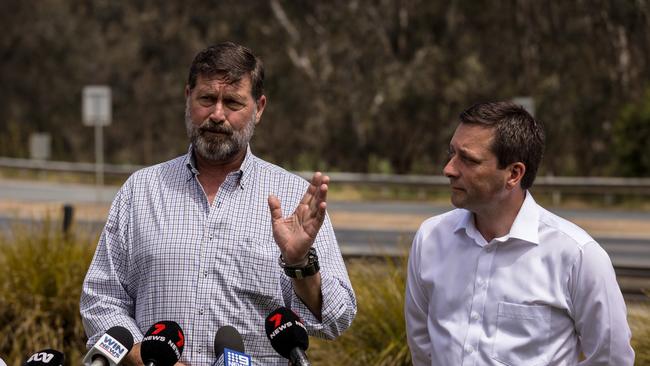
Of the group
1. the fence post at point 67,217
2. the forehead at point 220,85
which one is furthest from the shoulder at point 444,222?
the fence post at point 67,217

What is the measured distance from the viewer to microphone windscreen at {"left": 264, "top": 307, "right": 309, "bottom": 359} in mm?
2957

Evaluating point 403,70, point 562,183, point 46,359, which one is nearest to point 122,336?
point 46,359

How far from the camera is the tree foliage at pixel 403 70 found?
92.0 feet

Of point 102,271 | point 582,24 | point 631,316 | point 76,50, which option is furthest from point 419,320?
point 76,50

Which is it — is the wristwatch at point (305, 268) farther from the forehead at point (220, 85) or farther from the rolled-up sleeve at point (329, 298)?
the forehead at point (220, 85)

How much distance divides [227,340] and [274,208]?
0.41m

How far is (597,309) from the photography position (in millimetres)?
3172

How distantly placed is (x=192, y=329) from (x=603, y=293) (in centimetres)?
122

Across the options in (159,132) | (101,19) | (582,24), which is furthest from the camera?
(101,19)

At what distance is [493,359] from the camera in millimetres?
3182

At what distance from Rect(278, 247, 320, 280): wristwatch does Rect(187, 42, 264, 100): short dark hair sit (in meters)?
0.56

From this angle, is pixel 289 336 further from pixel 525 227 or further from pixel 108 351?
pixel 525 227

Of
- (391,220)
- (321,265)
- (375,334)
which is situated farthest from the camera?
(391,220)

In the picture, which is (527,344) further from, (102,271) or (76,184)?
(76,184)
